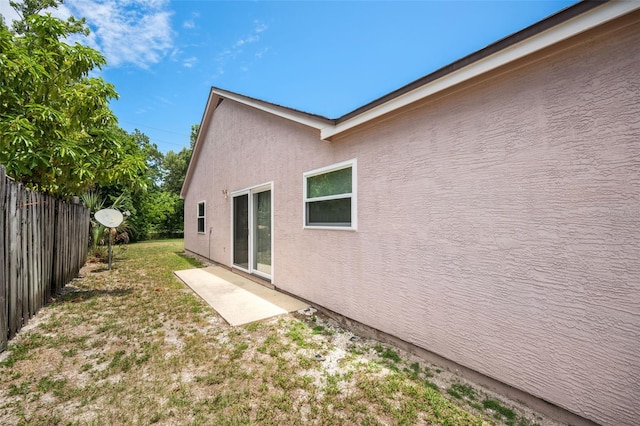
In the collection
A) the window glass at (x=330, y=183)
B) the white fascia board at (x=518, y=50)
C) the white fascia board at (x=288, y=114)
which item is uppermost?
the white fascia board at (x=288, y=114)

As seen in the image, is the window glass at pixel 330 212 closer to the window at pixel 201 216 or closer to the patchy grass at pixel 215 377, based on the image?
the patchy grass at pixel 215 377

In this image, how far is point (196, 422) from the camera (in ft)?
7.50

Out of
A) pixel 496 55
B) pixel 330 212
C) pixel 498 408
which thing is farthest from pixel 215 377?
pixel 496 55

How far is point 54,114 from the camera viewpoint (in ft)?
15.2

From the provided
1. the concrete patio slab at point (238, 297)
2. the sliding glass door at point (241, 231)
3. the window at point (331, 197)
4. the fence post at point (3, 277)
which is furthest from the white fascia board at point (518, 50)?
the sliding glass door at point (241, 231)

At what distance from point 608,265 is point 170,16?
461 inches

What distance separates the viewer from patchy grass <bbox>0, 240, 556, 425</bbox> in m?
2.38

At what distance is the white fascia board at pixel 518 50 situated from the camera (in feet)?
6.51

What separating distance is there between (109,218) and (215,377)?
8.25 metres

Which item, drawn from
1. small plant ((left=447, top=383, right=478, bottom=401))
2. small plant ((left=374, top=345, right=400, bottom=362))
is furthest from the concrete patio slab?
small plant ((left=447, top=383, right=478, bottom=401))

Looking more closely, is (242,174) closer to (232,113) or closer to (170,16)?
(232,113)

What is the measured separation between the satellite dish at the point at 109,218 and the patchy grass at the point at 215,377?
431 centimetres

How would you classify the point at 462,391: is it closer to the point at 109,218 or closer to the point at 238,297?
the point at 238,297

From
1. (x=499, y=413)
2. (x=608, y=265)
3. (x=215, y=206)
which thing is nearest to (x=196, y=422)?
(x=499, y=413)
